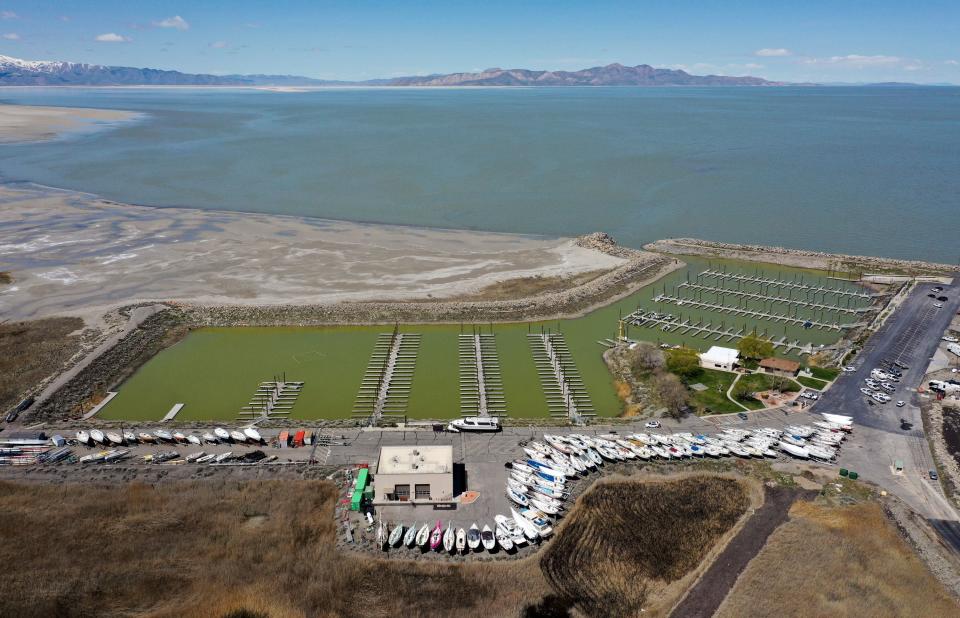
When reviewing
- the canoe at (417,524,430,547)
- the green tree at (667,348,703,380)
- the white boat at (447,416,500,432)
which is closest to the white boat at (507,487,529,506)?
the canoe at (417,524,430,547)

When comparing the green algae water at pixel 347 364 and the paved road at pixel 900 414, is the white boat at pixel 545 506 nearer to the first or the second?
the green algae water at pixel 347 364

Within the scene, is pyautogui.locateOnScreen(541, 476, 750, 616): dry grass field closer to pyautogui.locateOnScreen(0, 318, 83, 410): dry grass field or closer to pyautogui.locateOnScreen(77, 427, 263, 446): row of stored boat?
pyautogui.locateOnScreen(77, 427, 263, 446): row of stored boat

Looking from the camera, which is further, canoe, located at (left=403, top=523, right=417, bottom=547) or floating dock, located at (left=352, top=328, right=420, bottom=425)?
floating dock, located at (left=352, top=328, right=420, bottom=425)

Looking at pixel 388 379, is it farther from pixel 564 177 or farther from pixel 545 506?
pixel 564 177

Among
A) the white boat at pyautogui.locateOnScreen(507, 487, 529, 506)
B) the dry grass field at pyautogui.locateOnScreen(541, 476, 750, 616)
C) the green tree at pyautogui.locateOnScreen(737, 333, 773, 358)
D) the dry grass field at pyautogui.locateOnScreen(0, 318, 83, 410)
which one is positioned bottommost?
the dry grass field at pyautogui.locateOnScreen(541, 476, 750, 616)

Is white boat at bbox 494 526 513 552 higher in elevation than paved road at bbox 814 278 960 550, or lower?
lower

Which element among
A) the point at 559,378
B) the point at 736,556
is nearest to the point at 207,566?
the point at 736,556

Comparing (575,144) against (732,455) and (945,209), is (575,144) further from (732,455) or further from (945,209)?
(732,455)
